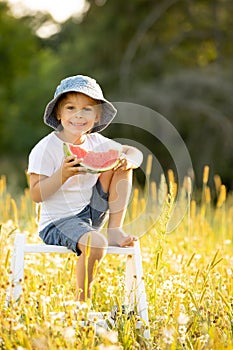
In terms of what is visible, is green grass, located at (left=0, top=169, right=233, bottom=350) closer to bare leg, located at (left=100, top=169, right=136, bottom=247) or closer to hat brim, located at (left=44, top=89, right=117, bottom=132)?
bare leg, located at (left=100, top=169, right=136, bottom=247)

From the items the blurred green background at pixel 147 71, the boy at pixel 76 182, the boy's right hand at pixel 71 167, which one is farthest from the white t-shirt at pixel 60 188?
the blurred green background at pixel 147 71

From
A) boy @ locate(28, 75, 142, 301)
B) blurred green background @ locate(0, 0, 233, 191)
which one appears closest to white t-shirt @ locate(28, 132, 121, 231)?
boy @ locate(28, 75, 142, 301)

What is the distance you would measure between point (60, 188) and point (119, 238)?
36cm

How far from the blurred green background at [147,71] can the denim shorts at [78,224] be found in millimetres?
12716

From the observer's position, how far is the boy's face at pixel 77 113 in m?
3.43

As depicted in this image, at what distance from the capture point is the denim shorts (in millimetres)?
3252

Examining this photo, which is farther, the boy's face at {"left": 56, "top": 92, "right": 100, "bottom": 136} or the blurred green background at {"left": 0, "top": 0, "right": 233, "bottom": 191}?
the blurred green background at {"left": 0, "top": 0, "right": 233, "bottom": 191}

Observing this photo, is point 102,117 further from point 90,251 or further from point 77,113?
point 90,251

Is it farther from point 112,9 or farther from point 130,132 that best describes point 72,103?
point 112,9

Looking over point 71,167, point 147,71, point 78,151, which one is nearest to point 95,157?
point 78,151

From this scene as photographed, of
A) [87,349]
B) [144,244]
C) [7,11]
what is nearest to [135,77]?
[7,11]

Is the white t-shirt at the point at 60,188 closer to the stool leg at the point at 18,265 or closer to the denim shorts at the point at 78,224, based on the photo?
the denim shorts at the point at 78,224

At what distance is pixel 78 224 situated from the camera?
131 inches

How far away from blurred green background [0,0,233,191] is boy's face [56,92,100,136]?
1276cm
